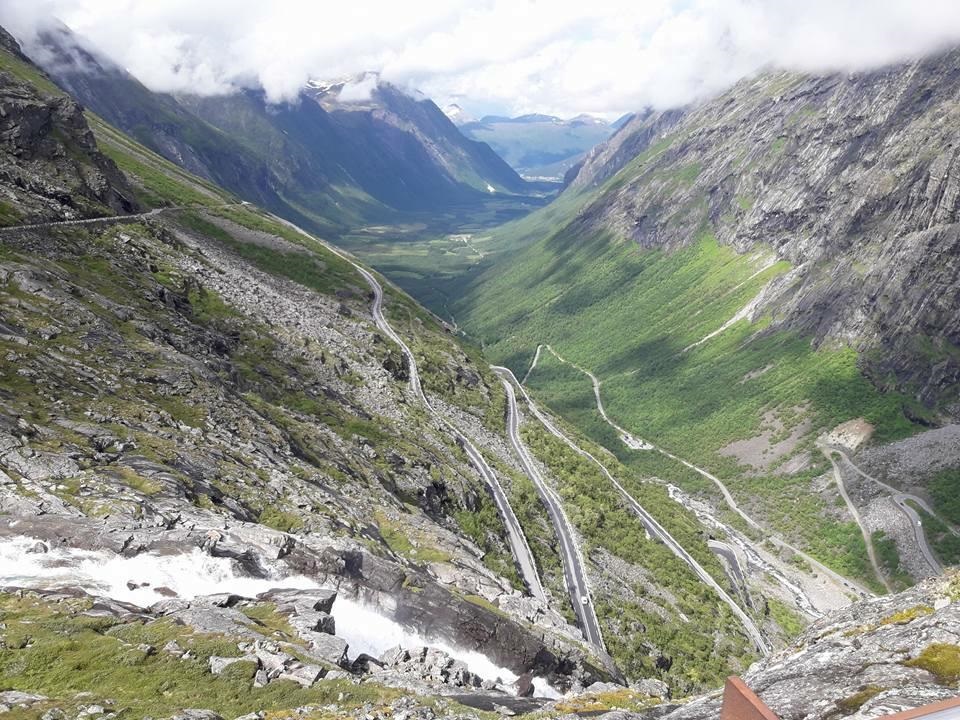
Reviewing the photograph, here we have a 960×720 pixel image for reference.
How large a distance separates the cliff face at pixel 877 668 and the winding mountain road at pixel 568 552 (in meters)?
A: 25.9

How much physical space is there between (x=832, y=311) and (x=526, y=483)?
152m

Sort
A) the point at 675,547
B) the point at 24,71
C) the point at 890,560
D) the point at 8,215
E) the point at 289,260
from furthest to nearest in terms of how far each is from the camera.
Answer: the point at 24,71 → the point at 289,260 → the point at 890,560 → the point at 675,547 → the point at 8,215

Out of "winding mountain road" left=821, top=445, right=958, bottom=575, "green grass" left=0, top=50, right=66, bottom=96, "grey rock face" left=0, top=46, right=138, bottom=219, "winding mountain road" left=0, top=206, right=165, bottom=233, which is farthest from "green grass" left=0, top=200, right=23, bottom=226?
"winding mountain road" left=821, top=445, right=958, bottom=575

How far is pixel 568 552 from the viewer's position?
67812 mm

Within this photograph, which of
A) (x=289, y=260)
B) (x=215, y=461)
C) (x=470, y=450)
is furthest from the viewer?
(x=289, y=260)

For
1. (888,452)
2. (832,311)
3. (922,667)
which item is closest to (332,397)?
(922,667)

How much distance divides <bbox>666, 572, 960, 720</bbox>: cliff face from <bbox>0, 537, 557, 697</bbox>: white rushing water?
15.5m

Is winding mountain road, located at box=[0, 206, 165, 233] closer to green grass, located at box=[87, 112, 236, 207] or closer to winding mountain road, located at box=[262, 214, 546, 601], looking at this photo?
green grass, located at box=[87, 112, 236, 207]

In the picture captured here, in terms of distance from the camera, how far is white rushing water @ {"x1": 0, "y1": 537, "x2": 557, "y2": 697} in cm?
2703

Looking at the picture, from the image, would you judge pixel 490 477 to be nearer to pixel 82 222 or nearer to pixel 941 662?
pixel 941 662

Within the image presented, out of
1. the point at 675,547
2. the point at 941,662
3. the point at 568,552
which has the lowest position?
the point at 941,662

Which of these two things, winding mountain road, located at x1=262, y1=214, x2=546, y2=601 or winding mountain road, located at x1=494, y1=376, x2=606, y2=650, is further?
winding mountain road, located at x1=262, y1=214, x2=546, y2=601

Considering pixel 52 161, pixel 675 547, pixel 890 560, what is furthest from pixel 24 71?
pixel 890 560

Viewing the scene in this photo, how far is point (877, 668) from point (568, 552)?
5071 cm
